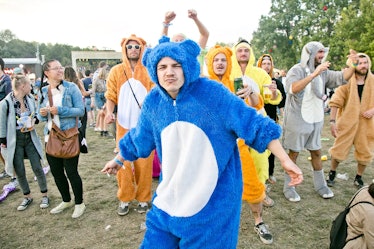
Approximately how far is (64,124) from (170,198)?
2468 millimetres

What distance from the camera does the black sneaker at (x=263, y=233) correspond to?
308cm

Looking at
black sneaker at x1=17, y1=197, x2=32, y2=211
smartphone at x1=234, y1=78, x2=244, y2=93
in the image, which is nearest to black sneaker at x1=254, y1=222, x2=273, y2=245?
smartphone at x1=234, y1=78, x2=244, y2=93

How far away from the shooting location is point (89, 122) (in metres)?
11.1

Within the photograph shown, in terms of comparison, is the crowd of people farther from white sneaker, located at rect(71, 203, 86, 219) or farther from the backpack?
the backpack

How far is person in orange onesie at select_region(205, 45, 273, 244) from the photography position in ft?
9.43

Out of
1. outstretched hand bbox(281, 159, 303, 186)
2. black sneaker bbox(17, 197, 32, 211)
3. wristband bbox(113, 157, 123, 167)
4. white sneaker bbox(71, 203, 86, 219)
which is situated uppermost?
outstretched hand bbox(281, 159, 303, 186)

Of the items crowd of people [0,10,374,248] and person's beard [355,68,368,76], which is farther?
person's beard [355,68,368,76]

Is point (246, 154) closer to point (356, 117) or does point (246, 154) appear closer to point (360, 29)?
point (356, 117)

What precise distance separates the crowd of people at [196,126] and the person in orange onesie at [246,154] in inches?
0.4

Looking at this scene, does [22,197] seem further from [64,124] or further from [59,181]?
[64,124]

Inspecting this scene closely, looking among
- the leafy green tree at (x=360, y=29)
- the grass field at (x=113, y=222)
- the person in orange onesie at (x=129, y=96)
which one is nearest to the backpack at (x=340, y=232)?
the grass field at (x=113, y=222)

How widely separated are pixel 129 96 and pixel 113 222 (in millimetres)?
1652

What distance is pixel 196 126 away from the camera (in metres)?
1.66

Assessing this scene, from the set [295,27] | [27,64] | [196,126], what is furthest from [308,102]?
[27,64]
